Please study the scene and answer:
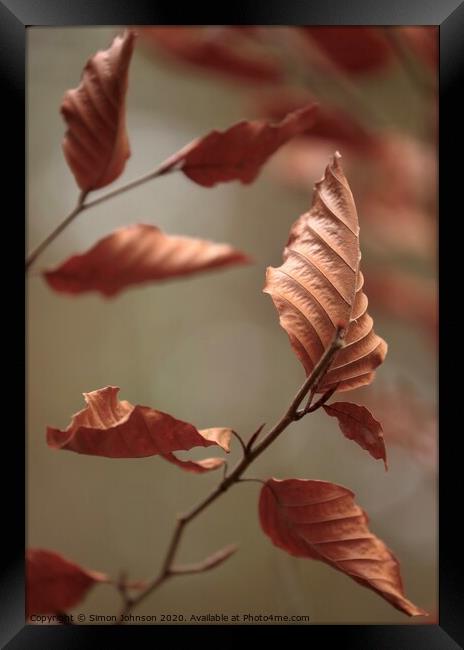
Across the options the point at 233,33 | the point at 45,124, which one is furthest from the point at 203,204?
the point at 233,33

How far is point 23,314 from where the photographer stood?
48 centimetres

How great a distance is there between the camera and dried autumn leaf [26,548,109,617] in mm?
486

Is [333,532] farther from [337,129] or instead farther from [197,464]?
[337,129]

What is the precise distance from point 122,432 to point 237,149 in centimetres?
23

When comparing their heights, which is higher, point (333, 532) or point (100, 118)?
point (100, 118)

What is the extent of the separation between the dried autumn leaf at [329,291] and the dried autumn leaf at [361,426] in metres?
0.01

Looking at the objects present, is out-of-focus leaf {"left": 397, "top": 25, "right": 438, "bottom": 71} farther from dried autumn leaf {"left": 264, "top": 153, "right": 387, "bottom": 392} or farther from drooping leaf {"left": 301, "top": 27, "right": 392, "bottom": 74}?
dried autumn leaf {"left": 264, "top": 153, "right": 387, "bottom": 392}

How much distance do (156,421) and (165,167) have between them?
219 millimetres

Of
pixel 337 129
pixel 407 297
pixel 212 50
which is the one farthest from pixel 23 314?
pixel 407 297

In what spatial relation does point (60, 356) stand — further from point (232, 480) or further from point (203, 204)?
point (232, 480)

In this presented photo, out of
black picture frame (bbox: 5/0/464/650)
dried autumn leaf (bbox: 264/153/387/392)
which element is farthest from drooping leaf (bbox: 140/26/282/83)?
dried autumn leaf (bbox: 264/153/387/392)

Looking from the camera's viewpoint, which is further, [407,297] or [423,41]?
[407,297]

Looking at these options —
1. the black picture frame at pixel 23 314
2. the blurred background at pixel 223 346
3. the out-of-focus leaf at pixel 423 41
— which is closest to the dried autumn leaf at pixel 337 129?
the blurred background at pixel 223 346

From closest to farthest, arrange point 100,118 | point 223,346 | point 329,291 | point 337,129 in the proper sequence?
point 329,291
point 100,118
point 337,129
point 223,346
